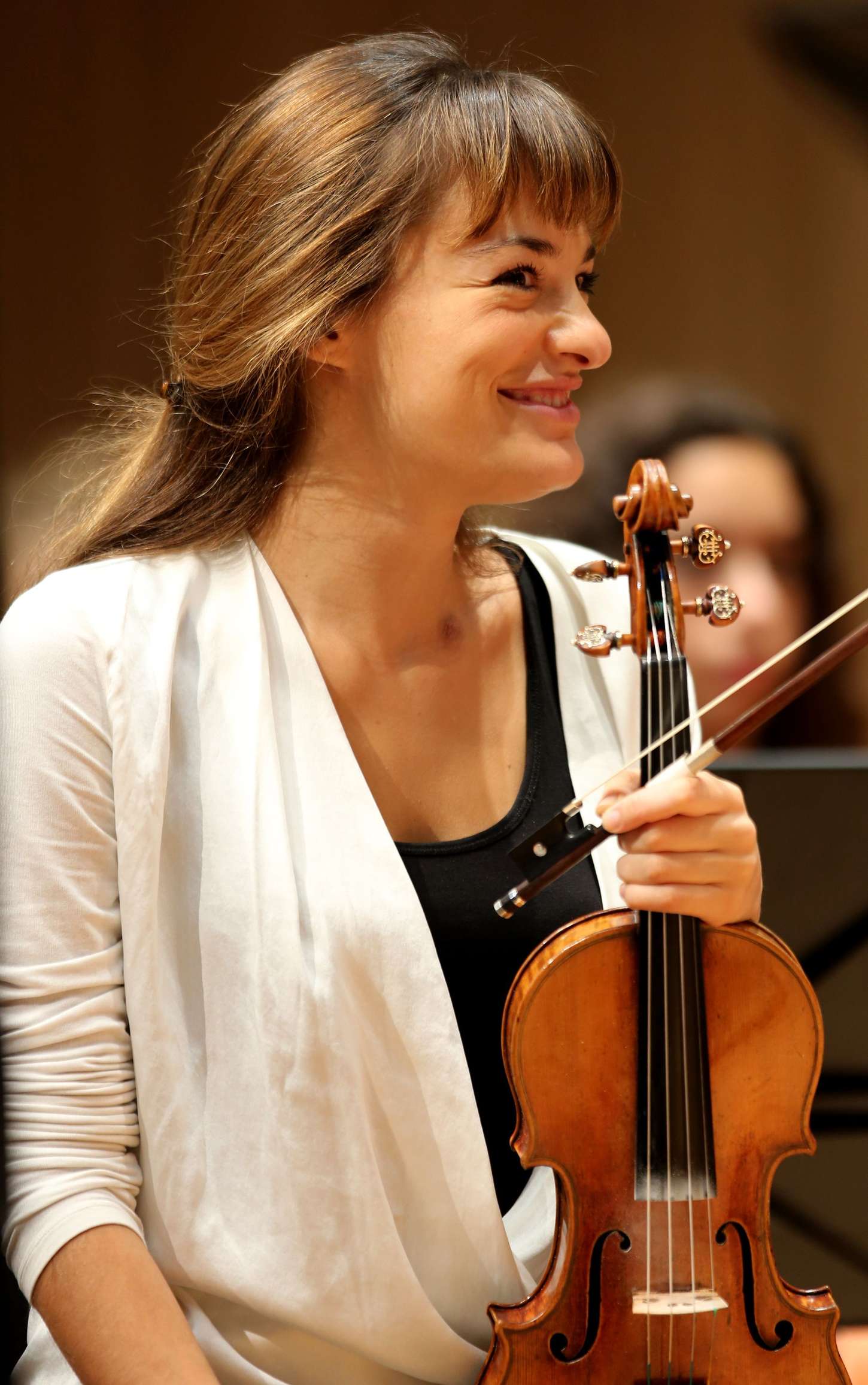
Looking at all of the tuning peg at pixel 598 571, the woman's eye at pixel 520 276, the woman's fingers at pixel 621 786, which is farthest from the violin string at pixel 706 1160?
the woman's eye at pixel 520 276

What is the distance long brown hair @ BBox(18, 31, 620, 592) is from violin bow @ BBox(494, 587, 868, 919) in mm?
351

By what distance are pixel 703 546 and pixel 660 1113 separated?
342 millimetres

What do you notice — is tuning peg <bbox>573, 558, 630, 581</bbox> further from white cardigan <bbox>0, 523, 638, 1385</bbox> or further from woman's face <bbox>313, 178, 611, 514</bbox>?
white cardigan <bbox>0, 523, 638, 1385</bbox>

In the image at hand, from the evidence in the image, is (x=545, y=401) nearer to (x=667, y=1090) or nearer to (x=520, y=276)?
(x=520, y=276)

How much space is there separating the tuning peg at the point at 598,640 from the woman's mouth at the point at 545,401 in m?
0.20

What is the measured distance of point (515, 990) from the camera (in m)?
0.82

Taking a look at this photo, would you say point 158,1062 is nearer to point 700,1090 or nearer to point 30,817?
point 30,817

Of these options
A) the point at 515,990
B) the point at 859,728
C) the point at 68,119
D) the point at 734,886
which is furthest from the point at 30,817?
the point at 859,728

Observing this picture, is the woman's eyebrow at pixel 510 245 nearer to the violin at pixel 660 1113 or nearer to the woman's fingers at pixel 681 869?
the violin at pixel 660 1113

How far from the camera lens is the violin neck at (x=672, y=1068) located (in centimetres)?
82

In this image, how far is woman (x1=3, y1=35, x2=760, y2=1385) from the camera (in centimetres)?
87

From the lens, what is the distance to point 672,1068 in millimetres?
818

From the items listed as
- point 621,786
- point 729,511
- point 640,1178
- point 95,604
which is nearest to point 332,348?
point 95,604

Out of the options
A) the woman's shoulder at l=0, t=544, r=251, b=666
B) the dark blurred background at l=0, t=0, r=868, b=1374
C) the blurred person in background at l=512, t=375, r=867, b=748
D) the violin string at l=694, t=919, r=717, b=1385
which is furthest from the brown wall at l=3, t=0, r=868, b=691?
the violin string at l=694, t=919, r=717, b=1385
